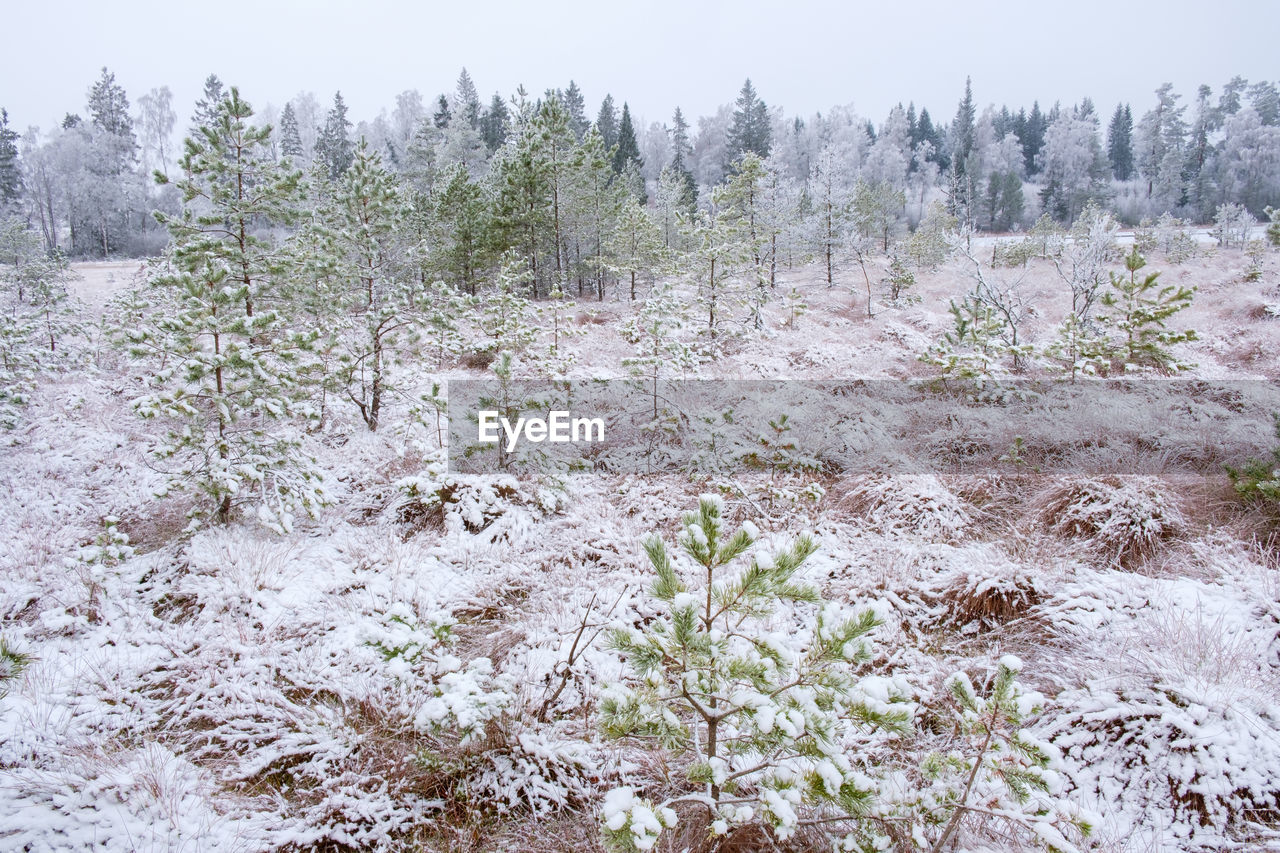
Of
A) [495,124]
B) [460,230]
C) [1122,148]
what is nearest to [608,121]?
[495,124]

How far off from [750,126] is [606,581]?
53.8 metres

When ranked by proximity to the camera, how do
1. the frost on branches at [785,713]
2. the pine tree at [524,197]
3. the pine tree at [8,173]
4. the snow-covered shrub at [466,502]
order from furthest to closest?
1. the pine tree at [8,173]
2. the pine tree at [524,197]
3. the snow-covered shrub at [466,502]
4. the frost on branches at [785,713]

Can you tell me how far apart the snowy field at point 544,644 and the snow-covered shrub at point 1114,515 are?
0.02 metres

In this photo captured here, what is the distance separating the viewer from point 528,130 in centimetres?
1991

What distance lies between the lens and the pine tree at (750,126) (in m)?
47.9

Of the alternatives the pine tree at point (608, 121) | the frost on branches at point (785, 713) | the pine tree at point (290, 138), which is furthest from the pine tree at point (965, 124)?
the frost on branches at point (785, 713)

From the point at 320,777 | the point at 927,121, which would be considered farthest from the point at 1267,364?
the point at 927,121

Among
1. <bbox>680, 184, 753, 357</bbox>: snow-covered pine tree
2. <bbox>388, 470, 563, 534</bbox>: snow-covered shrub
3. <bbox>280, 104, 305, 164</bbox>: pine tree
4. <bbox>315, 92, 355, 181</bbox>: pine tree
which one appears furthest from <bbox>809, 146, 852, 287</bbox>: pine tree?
<bbox>280, 104, 305, 164</bbox>: pine tree

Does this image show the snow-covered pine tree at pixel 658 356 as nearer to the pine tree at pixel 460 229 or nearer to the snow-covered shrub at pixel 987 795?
the snow-covered shrub at pixel 987 795

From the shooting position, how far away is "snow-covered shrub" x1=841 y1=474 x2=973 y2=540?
5501mm

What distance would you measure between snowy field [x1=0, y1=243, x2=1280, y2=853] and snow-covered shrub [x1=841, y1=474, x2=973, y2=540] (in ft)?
0.11

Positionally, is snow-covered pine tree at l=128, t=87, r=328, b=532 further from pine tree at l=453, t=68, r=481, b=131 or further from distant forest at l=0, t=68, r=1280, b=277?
pine tree at l=453, t=68, r=481, b=131

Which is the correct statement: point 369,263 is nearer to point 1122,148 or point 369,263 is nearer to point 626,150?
point 626,150

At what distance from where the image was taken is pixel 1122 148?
63812 mm
